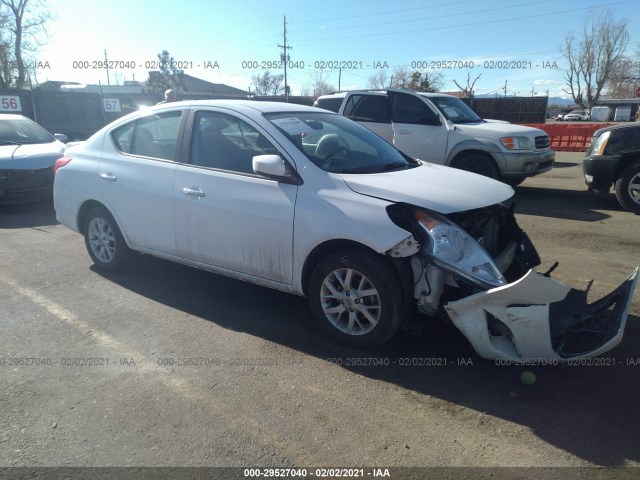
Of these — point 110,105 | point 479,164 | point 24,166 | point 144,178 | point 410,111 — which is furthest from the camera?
point 110,105

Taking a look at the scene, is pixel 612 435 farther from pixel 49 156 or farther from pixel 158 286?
pixel 49 156

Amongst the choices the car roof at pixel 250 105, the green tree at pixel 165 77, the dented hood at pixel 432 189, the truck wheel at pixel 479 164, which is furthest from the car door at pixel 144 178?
the green tree at pixel 165 77

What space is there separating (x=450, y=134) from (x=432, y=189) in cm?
578

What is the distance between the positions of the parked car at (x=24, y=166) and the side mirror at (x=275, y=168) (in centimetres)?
652

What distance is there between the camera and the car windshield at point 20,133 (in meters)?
9.34

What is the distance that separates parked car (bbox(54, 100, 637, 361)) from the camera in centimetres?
314

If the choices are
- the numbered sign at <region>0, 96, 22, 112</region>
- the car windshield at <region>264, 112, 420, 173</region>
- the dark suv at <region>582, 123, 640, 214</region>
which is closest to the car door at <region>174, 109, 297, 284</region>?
the car windshield at <region>264, 112, 420, 173</region>

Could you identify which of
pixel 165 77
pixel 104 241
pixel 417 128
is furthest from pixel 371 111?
pixel 165 77

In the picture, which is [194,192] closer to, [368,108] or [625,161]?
[368,108]

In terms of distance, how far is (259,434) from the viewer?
2.76 meters

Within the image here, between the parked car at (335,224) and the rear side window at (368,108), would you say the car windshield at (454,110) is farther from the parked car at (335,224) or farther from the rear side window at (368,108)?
the parked car at (335,224)

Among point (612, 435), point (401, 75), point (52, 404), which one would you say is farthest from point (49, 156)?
point (401, 75)

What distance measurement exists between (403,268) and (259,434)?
4.63ft

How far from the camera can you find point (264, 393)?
3.14 metres
